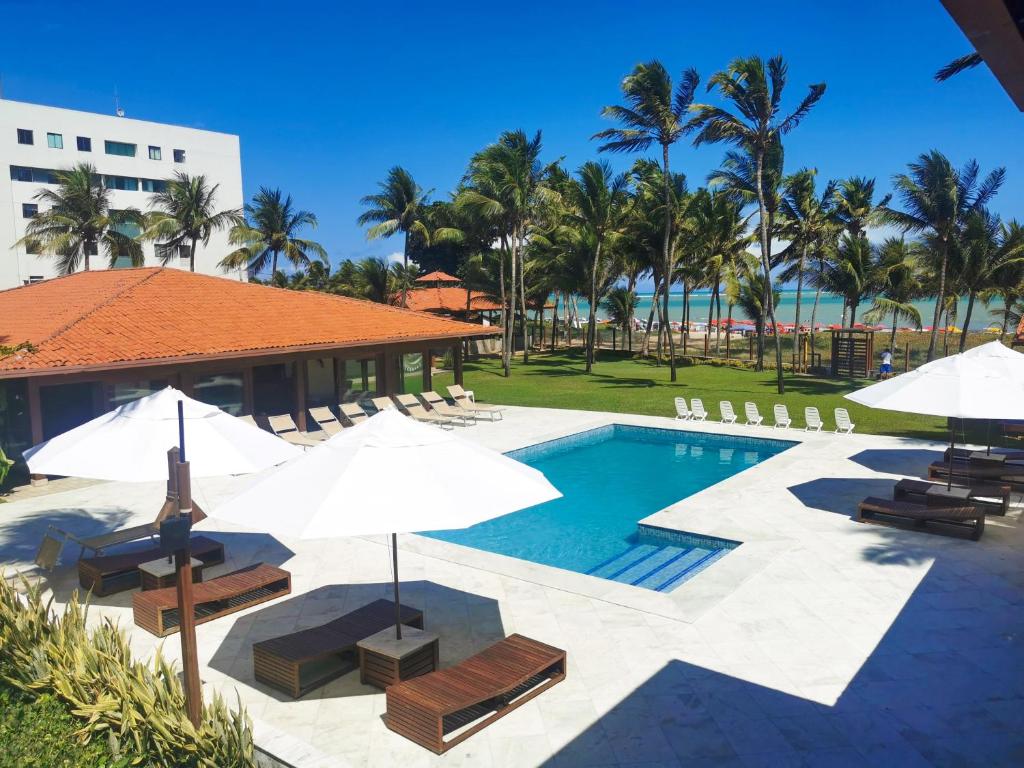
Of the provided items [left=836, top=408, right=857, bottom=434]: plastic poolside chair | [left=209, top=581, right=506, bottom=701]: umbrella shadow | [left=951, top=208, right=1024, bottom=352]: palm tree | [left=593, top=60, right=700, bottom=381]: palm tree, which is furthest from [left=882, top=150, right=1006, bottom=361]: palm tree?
[left=209, top=581, right=506, bottom=701]: umbrella shadow

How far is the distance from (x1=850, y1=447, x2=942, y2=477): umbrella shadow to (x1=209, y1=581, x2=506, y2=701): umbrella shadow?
10.1 metres

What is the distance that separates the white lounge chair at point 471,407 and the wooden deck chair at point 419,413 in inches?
35.3

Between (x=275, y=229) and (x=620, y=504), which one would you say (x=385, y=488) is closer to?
(x=620, y=504)

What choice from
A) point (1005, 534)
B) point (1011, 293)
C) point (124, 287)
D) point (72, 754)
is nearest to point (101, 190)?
point (124, 287)

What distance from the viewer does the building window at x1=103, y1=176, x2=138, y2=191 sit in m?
52.2

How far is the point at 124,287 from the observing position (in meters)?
19.8

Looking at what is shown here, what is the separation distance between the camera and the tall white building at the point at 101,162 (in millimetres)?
47188

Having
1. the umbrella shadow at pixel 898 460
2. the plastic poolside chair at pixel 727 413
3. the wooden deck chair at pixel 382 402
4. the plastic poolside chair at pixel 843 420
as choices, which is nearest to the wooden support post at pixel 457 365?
the wooden deck chair at pixel 382 402

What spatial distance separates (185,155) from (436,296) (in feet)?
77.5

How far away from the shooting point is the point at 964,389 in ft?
36.0

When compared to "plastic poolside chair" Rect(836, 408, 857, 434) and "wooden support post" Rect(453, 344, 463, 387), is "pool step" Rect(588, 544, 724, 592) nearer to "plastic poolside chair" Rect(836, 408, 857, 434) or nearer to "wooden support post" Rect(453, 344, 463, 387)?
"plastic poolside chair" Rect(836, 408, 857, 434)

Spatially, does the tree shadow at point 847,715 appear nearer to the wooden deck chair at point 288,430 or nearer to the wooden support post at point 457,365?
the wooden deck chair at point 288,430

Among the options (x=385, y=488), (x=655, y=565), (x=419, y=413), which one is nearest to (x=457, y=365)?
(x=419, y=413)

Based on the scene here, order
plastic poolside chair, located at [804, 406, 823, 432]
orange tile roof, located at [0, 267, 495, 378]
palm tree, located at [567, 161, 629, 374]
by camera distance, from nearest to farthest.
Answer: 1. orange tile roof, located at [0, 267, 495, 378]
2. plastic poolside chair, located at [804, 406, 823, 432]
3. palm tree, located at [567, 161, 629, 374]
